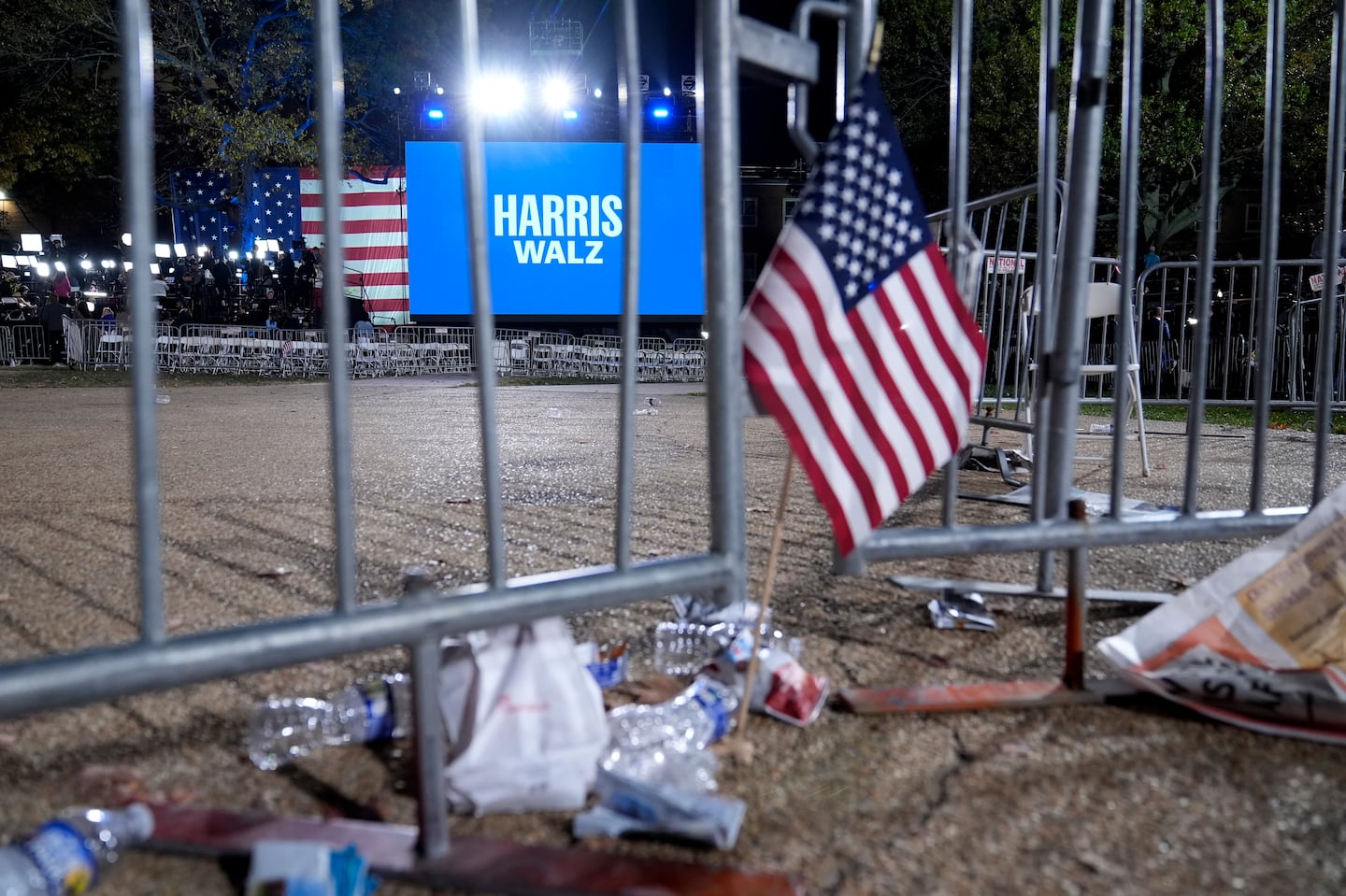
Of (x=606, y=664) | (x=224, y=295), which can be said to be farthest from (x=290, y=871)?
(x=224, y=295)

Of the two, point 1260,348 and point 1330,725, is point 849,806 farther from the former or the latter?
point 1260,348

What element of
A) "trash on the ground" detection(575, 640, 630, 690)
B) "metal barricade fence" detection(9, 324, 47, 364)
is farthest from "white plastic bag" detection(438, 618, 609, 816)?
"metal barricade fence" detection(9, 324, 47, 364)

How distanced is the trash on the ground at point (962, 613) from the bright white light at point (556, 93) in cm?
2171

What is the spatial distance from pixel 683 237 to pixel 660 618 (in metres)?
21.9

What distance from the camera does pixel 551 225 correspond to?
23.4 m

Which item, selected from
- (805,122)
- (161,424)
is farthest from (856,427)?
(161,424)

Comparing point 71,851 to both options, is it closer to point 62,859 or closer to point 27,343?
point 62,859

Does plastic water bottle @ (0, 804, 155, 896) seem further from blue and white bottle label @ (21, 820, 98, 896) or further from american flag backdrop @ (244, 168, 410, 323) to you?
american flag backdrop @ (244, 168, 410, 323)

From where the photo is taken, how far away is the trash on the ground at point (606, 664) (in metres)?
2.23

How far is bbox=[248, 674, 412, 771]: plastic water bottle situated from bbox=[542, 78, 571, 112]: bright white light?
73.2ft

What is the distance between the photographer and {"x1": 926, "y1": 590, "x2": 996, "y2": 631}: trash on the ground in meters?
2.77

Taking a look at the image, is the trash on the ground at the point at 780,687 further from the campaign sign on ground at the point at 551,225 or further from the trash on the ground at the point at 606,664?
the campaign sign on ground at the point at 551,225

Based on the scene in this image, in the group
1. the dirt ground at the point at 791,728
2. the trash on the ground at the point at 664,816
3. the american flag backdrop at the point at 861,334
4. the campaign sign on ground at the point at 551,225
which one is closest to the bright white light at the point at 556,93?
the campaign sign on ground at the point at 551,225

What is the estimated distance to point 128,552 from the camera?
3.62m
